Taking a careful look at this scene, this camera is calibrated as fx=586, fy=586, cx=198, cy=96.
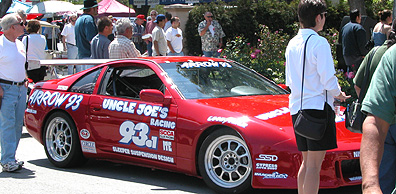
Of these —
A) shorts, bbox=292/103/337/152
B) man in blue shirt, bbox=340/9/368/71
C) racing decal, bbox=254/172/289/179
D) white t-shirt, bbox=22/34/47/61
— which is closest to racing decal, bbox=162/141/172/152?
racing decal, bbox=254/172/289/179

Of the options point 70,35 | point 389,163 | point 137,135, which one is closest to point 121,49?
point 137,135

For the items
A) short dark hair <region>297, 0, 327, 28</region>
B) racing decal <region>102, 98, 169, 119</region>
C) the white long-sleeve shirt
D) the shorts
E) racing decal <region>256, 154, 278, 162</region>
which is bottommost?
racing decal <region>256, 154, 278, 162</region>

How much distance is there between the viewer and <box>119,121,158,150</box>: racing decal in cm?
610

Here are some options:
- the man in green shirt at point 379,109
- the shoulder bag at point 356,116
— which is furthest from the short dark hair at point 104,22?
the man in green shirt at point 379,109

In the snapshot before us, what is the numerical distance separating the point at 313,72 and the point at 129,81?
2.93 meters

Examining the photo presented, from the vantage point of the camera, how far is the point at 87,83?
7.12m

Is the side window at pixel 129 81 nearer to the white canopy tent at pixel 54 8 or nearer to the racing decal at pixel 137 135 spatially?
the racing decal at pixel 137 135

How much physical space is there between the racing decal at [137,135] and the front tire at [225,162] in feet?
2.25

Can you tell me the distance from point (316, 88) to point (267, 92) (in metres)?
2.21

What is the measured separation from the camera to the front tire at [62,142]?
685 cm

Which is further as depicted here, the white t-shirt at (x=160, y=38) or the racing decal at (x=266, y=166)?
the white t-shirt at (x=160, y=38)

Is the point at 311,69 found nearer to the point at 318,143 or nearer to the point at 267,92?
the point at 318,143

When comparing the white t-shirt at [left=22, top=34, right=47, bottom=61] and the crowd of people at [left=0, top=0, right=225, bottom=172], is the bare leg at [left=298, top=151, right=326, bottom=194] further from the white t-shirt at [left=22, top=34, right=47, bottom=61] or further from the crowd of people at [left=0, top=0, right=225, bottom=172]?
the white t-shirt at [left=22, top=34, right=47, bottom=61]

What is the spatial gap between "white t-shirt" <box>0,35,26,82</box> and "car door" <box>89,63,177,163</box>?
92 cm
